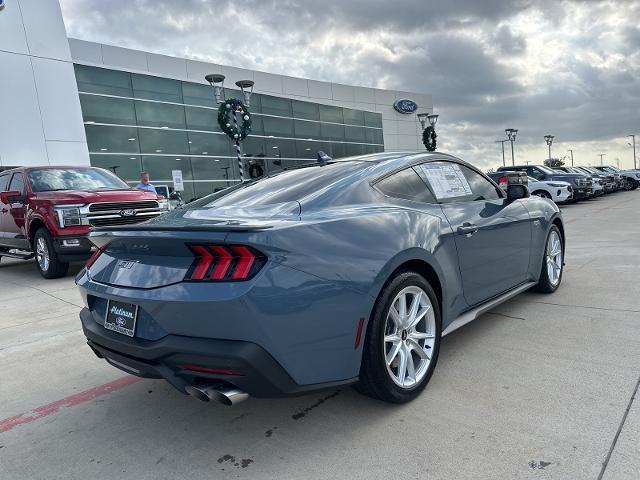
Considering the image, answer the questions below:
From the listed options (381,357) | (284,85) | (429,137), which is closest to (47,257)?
(381,357)

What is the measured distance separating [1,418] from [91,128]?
68.8 ft

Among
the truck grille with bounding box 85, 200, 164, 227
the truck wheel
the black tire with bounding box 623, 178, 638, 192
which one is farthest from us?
the black tire with bounding box 623, 178, 638, 192

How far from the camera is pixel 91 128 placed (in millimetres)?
21203

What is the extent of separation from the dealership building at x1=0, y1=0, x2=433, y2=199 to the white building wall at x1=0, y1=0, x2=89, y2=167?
0.04m

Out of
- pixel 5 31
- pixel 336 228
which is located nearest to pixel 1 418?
pixel 336 228

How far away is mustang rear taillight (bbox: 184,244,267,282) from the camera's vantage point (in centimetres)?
213

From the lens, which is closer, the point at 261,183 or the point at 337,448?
the point at 337,448

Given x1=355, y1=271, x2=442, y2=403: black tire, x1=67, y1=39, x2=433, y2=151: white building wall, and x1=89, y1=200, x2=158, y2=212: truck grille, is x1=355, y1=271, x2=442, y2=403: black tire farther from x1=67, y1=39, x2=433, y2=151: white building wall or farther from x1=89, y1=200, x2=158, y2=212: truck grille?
x1=67, y1=39, x2=433, y2=151: white building wall

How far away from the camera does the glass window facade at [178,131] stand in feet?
70.8

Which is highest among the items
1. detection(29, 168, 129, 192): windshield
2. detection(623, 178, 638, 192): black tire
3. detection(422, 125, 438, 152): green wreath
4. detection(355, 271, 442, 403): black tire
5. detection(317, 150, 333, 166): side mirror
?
detection(422, 125, 438, 152): green wreath

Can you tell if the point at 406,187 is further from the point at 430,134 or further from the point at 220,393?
the point at 430,134

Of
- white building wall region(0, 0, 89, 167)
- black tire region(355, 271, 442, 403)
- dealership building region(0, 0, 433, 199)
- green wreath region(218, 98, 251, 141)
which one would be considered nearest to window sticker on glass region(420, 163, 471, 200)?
black tire region(355, 271, 442, 403)

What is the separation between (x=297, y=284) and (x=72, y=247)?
6.09m

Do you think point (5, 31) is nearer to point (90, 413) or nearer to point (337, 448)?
point (90, 413)
